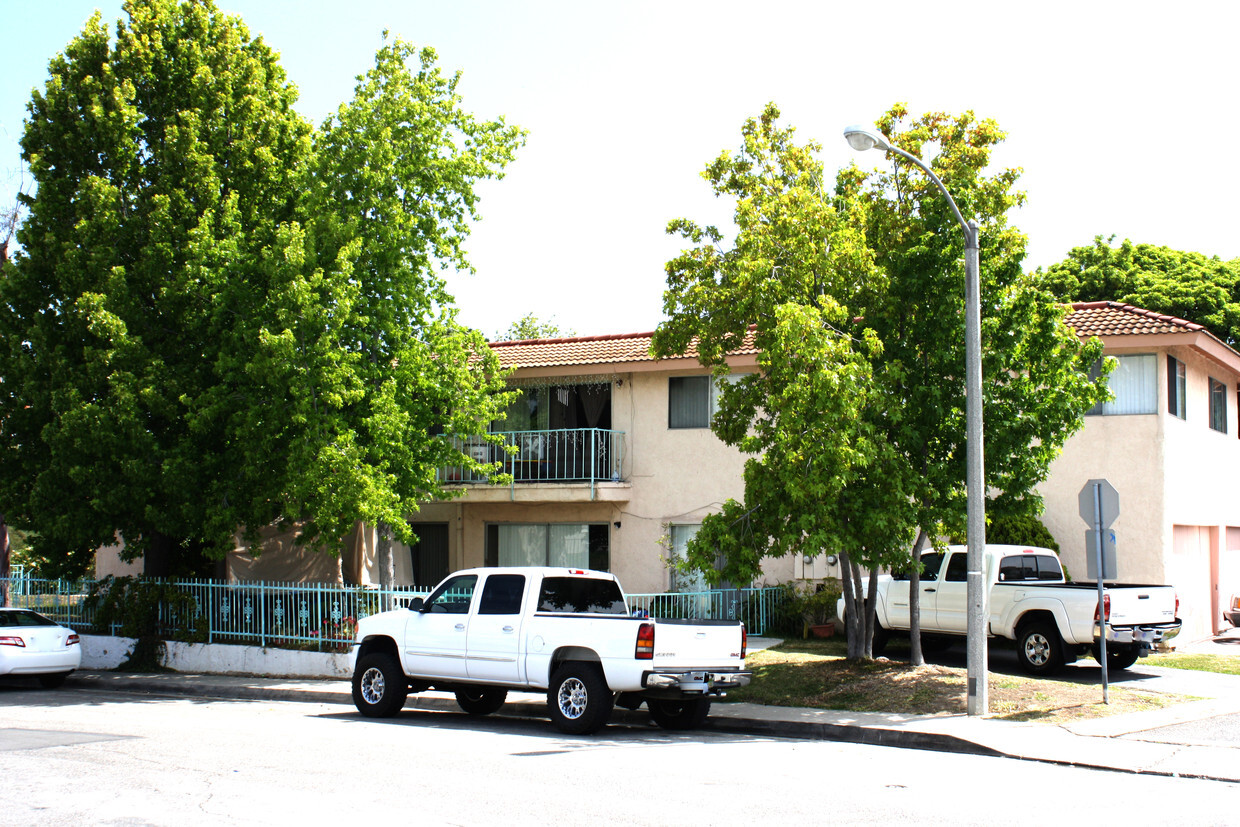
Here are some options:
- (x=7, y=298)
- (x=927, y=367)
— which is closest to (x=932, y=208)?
(x=927, y=367)

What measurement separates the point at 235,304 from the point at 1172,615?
49.2ft

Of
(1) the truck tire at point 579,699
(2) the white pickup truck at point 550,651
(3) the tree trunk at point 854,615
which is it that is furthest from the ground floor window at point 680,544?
(1) the truck tire at point 579,699

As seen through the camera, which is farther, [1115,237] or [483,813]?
[1115,237]

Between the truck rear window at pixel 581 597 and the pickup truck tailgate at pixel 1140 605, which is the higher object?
the truck rear window at pixel 581 597

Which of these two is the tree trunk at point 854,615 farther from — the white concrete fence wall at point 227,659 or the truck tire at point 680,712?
the white concrete fence wall at point 227,659

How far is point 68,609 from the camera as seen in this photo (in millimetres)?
21000

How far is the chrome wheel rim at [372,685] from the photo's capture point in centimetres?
1347

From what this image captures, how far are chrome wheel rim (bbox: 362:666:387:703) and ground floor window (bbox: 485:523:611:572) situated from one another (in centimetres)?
1082

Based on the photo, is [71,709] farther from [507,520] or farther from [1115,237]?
[1115,237]

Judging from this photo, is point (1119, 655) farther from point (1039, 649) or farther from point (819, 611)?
point (819, 611)

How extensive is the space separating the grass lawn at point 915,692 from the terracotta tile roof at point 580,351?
26.3ft

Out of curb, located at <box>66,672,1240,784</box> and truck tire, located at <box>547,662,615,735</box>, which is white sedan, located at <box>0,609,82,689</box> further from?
truck tire, located at <box>547,662,615,735</box>

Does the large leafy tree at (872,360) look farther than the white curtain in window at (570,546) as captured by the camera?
No

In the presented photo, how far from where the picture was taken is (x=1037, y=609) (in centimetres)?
1638
